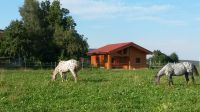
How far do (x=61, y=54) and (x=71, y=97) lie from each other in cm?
4476

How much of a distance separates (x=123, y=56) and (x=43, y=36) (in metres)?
12.1

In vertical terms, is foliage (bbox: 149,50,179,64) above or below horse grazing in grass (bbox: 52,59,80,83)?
above

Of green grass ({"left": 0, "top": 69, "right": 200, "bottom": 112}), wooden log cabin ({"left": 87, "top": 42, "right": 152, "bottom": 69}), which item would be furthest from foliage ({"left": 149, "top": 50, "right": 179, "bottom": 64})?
green grass ({"left": 0, "top": 69, "right": 200, "bottom": 112})

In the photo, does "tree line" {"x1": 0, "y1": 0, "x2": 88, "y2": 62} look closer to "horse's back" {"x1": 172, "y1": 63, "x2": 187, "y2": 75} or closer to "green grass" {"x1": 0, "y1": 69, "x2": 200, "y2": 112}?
"horse's back" {"x1": 172, "y1": 63, "x2": 187, "y2": 75}

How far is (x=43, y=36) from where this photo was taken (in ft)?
211

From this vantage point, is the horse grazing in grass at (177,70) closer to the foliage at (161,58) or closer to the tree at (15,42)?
the tree at (15,42)

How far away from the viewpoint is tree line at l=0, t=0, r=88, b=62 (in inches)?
2373

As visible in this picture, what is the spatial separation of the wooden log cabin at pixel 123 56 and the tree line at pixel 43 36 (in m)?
3.74

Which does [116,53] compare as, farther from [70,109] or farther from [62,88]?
[70,109]

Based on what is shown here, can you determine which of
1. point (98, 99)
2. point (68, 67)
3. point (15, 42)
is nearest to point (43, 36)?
point (15, 42)

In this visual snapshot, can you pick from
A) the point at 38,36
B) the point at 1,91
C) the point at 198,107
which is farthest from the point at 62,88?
the point at 38,36

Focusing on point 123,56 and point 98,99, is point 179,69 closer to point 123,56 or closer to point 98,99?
point 98,99

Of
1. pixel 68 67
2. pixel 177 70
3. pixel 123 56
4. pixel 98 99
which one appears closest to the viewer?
pixel 98 99

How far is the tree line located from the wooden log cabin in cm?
374
